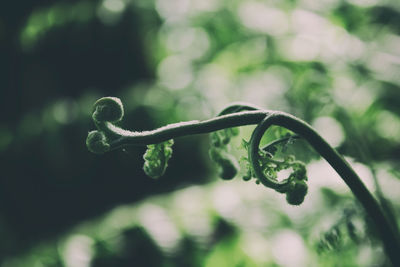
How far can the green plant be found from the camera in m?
0.59

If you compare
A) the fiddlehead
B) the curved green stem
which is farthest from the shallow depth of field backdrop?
the fiddlehead

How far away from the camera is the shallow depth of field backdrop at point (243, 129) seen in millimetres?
1620

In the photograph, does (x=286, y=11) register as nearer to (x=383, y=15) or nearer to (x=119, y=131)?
(x=383, y=15)

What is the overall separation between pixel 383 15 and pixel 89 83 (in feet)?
11.1

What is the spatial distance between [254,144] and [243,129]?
154 centimetres

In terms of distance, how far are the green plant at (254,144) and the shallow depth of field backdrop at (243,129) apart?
1.13 ft

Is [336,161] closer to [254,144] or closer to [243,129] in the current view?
[254,144]

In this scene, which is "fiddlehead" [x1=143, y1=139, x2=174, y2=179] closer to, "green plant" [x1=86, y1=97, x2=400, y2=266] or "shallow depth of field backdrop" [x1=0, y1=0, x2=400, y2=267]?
"green plant" [x1=86, y1=97, x2=400, y2=266]

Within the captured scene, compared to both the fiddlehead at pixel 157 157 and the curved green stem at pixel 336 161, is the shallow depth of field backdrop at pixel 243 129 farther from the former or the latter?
the fiddlehead at pixel 157 157

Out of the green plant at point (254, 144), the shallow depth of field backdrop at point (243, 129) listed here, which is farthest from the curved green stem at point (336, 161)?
the shallow depth of field backdrop at point (243, 129)

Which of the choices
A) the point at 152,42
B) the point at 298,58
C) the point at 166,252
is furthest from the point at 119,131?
the point at 152,42

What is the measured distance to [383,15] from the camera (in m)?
2.14

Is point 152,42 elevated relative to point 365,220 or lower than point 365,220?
elevated

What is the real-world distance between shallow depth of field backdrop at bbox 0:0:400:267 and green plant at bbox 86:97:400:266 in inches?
13.5
